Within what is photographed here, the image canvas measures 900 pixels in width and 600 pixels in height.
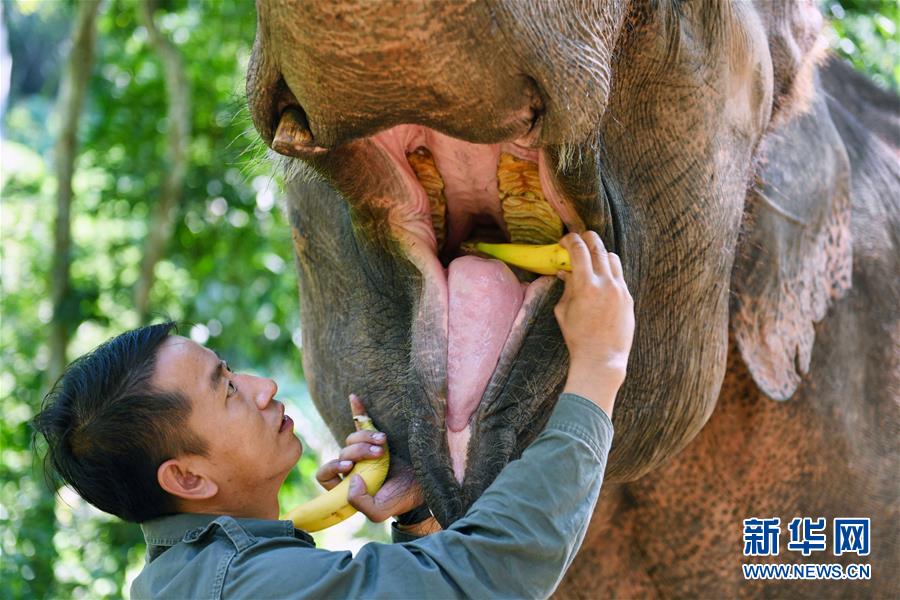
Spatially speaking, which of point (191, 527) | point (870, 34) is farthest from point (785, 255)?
point (870, 34)

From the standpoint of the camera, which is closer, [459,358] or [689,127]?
[459,358]

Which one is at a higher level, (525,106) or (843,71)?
(525,106)

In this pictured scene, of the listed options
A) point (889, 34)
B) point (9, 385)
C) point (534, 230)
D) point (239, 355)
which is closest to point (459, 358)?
point (534, 230)

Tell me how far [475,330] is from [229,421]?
0.46 m

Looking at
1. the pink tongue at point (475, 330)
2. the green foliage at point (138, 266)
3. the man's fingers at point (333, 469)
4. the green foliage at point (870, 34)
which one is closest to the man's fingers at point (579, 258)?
the pink tongue at point (475, 330)

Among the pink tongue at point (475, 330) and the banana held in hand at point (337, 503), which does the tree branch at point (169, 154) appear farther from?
the pink tongue at point (475, 330)

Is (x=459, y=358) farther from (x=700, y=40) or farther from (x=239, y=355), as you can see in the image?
(x=239, y=355)

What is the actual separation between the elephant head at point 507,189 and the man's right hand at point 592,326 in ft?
0.16

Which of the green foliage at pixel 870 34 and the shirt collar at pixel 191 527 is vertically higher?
the green foliage at pixel 870 34

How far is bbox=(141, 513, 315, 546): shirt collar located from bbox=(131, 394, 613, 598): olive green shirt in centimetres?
8

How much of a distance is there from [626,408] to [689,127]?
1.76 ft

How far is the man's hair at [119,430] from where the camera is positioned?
6.43ft

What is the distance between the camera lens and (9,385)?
25.7ft

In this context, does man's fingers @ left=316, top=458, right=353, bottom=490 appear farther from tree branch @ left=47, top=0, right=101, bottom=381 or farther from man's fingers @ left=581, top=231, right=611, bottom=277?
tree branch @ left=47, top=0, right=101, bottom=381
